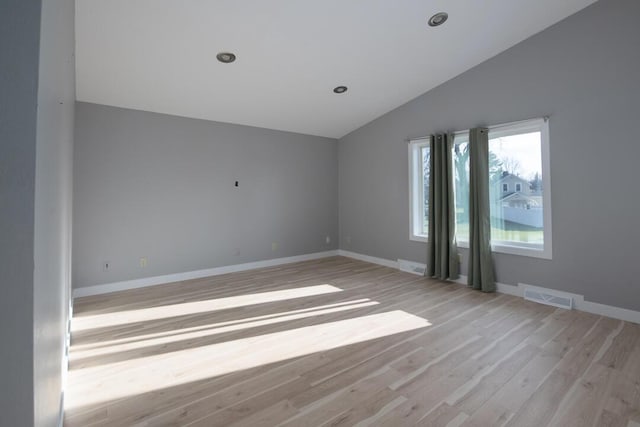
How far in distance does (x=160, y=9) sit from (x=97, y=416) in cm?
292

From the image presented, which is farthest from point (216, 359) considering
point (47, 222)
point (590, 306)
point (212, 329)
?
point (590, 306)

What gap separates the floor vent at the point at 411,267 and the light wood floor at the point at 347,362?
0.90 meters

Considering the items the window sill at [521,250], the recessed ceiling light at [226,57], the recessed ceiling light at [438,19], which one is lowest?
the window sill at [521,250]

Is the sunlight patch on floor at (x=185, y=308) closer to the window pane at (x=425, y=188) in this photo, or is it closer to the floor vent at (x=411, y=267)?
the floor vent at (x=411, y=267)

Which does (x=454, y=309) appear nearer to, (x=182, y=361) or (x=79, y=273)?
(x=182, y=361)

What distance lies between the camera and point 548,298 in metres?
3.22

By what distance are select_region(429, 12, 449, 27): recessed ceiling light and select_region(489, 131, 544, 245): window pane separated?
5.20ft

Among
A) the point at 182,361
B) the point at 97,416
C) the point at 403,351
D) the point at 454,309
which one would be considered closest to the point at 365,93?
the point at 454,309

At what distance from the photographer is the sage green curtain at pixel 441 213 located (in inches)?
160

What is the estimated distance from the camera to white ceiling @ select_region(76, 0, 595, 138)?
256 centimetres

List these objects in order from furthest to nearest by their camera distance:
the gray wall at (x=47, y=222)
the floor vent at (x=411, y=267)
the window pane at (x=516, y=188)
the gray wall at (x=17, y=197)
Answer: the floor vent at (x=411, y=267) < the window pane at (x=516, y=188) < the gray wall at (x=47, y=222) < the gray wall at (x=17, y=197)

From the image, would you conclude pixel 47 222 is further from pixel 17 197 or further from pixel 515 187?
pixel 515 187

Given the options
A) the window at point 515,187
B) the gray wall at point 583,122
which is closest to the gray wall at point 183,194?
the window at point 515,187

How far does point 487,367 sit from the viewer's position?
204 centimetres
